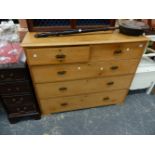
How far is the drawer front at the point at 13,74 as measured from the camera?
1072 millimetres

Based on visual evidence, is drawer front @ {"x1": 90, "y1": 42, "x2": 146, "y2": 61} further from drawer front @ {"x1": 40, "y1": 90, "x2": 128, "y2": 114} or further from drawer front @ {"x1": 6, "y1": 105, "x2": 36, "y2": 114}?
drawer front @ {"x1": 6, "y1": 105, "x2": 36, "y2": 114}

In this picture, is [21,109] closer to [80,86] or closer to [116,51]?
[80,86]

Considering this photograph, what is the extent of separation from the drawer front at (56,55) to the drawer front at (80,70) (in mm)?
69

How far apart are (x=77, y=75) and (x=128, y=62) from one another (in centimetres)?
52

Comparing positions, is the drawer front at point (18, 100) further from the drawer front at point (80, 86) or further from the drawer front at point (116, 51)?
the drawer front at point (116, 51)

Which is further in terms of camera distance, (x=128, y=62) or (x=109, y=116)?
(x=109, y=116)

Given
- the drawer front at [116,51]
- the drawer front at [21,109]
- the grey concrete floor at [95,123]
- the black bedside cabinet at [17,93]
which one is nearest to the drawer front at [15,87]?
the black bedside cabinet at [17,93]

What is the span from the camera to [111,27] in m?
1.26

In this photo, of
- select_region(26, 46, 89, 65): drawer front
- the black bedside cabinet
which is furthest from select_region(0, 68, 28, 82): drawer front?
select_region(26, 46, 89, 65): drawer front

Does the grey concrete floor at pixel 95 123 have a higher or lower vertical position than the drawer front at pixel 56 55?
lower

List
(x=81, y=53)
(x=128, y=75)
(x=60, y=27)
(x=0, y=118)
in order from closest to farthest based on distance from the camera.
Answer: (x=81, y=53)
(x=60, y=27)
(x=128, y=75)
(x=0, y=118)
